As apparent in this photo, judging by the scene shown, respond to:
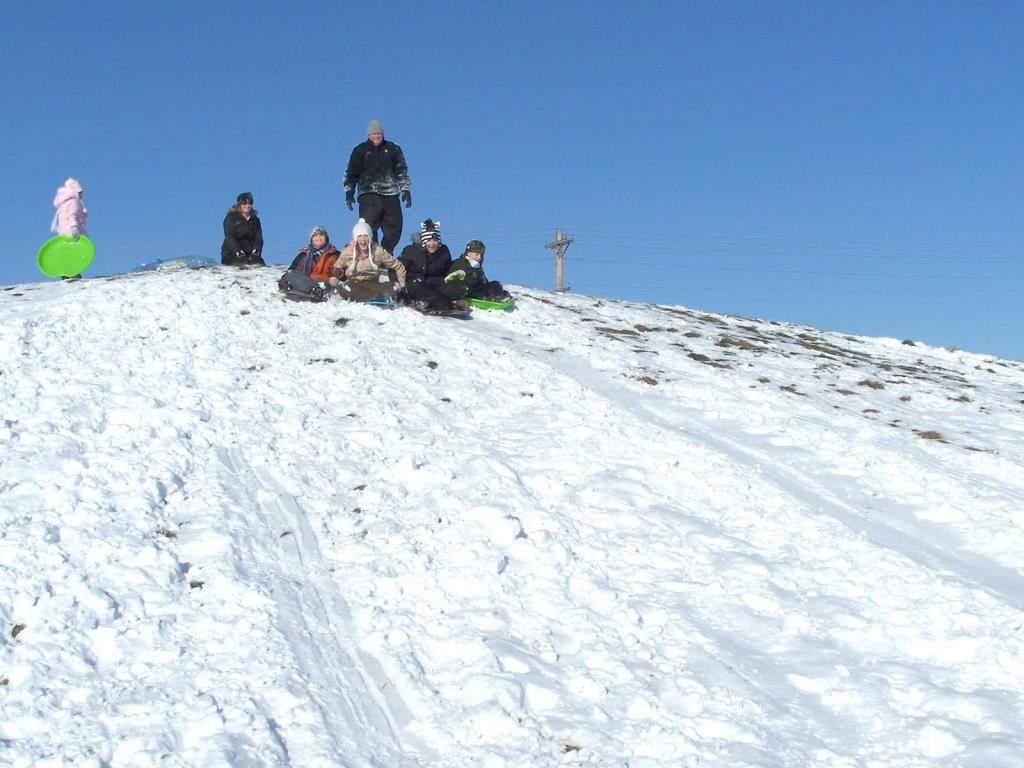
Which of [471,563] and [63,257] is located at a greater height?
[63,257]

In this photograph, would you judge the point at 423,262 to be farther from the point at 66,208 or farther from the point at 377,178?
the point at 66,208

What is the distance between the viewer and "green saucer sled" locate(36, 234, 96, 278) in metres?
16.5

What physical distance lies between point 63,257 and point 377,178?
231 inches

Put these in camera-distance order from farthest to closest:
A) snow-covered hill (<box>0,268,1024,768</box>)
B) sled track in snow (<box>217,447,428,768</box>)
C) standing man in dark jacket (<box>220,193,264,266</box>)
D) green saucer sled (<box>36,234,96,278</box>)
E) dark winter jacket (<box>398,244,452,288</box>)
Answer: standing man in dark jacket (<box>220,193,264,266</box>) → green saucer sled (<box>36,234,96,278</box>) → dark winter jacket (<box>398,244,452,288</box>) → snow-covered hill (<box>0,268,1024,768</box>) → sled track in snow (<box>217,447,428,768</box>)

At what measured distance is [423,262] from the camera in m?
14.3

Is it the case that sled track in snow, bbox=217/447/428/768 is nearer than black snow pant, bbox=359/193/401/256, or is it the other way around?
sled track in snow, bbox=217/447/428/768

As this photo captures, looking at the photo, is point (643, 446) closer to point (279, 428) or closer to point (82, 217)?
point (279, 428)

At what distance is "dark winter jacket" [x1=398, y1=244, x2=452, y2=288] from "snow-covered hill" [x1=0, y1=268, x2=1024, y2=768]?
313cm

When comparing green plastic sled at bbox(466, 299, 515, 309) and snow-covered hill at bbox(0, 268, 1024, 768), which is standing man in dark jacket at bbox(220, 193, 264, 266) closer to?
green plastic sled at bbox(466, 299, 515, 309)

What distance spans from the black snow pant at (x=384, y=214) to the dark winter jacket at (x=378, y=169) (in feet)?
0.31

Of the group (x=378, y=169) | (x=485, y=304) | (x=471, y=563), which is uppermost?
(x=378, y=169)

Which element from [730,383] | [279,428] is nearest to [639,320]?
[730,383]

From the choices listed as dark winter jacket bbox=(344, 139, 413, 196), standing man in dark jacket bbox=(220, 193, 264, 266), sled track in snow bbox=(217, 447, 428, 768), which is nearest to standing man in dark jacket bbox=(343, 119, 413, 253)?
dark winter jacket bbox=(344, 139, 413, 196)

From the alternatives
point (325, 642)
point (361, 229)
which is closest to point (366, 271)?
point (361, 229)
